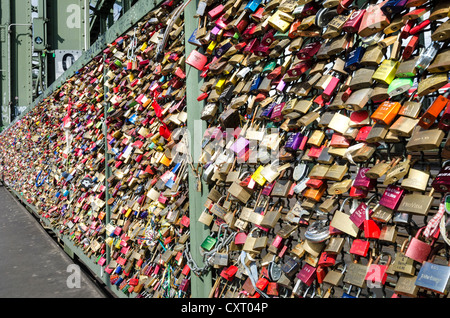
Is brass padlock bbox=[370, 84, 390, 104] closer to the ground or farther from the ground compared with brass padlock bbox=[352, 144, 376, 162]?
farther from the ground

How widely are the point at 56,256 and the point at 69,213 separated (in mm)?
507

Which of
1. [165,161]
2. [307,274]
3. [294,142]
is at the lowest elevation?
[165,161]

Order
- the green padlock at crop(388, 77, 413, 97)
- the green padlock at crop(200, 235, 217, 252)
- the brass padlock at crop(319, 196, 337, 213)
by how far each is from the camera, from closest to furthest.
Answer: the green padlock at crop(388, 77, 413, 97)
the brass padlock at crop(319, 196, 337, 213)
the green padlock at crop(200, 235, 217, 252)

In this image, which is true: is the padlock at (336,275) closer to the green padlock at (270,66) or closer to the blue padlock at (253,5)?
the green padlock at (270,66)

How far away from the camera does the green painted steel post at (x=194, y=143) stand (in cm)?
189

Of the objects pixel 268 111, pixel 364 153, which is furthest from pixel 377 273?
→ pixel 268 111

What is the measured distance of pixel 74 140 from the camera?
14.3 ft

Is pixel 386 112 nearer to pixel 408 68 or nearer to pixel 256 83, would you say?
pixel 408 68

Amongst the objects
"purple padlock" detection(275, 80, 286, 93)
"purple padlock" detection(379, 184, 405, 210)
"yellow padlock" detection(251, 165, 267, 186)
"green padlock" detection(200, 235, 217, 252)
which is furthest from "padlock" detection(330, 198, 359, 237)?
"green padlock" detection(200, 235, 217, 252)

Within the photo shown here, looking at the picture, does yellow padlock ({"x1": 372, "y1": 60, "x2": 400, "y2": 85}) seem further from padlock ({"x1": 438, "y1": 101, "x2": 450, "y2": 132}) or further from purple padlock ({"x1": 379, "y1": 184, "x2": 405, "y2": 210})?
purple padlock ({"x1": 379, "y1": 184, "x2": 405, "y2": 210})

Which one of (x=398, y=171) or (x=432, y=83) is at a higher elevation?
(x=432, y=83)

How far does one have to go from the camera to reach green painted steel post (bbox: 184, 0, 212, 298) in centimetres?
189

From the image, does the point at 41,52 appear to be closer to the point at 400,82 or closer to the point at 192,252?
the point at 192,252

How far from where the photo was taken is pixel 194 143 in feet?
6.33
